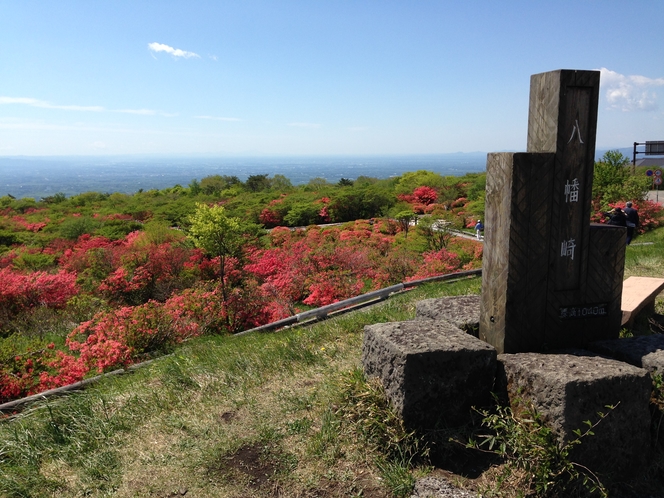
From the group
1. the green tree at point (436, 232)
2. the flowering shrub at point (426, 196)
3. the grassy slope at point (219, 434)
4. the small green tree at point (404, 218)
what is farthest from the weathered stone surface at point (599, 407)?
the flowering shrub at point (426, 196)

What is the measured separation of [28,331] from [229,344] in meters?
8.23

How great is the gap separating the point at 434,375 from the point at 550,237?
1277 mm

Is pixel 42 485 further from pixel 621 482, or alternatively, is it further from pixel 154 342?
pixel 154 342

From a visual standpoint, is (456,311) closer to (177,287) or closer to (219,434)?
(219,434)

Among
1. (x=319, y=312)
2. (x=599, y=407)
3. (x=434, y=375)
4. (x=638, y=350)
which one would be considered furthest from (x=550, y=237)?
(x=319, y=312)

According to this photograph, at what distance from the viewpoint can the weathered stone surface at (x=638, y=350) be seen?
3.27 metres

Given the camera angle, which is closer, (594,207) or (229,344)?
(229,344)

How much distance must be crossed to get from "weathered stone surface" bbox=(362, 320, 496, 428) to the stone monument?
43 centimetres

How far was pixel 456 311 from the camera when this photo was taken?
421 centimetres

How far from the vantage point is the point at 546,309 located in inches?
142

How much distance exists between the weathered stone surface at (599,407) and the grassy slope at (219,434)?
0.83m

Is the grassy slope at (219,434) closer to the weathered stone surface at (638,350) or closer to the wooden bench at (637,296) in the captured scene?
the weathered stone surface at (638,350)

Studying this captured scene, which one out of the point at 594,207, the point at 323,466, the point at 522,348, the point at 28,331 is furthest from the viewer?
the point at 594,207

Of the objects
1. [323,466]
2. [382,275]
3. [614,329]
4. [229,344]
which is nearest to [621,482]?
[614,329]
